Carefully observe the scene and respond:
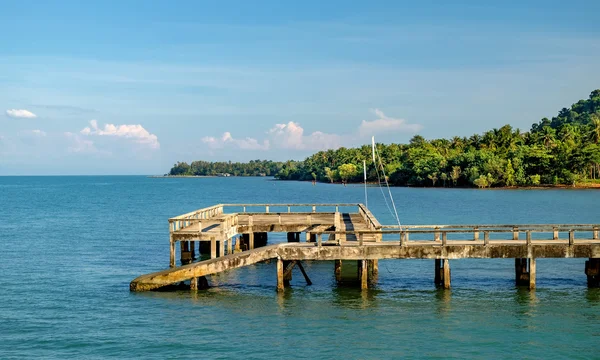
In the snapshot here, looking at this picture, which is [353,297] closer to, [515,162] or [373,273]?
[373,273]

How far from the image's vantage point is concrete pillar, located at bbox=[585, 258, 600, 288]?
3109 centimetres

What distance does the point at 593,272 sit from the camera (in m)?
31.1

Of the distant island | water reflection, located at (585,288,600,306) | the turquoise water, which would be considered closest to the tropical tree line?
the distant island

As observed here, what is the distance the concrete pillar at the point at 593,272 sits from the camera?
3109 centimetres

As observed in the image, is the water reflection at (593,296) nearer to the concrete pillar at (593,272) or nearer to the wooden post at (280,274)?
the concrete pillar at (593,272)

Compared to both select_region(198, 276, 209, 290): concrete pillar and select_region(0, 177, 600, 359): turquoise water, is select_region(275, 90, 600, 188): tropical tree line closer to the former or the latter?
select_region(0, 177, 600, 359): turquoise water

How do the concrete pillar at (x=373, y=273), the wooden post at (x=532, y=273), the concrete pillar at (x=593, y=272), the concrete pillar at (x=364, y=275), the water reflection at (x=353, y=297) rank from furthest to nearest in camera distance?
the concrete pillar at (x=373, y=273) → the concrete pillar at (x=593, y=272) → the concrete pillar at (x=364, y=275) → the wooden post at (x=532, y=273) → the water reflection at (x=353, y=297)

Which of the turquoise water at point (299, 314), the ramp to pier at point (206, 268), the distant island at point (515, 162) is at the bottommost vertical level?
the turquoise water at point (299, 314)

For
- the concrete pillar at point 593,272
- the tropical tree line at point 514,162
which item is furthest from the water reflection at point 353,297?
the tropical tree line at point 514,162

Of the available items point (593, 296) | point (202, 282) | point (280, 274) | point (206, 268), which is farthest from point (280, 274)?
point (593, 296)

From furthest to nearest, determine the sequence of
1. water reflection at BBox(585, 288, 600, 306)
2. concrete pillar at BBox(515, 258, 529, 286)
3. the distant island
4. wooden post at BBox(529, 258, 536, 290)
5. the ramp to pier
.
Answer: the distant island, concrete pillar at BBox(515, 258, 529, 286), wooden post at BBox(529, 258, 536, 290), the ramp to pier, water reflection at BBox(585, 288, 600, 306)

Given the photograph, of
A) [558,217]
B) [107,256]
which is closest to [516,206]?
[558,217]

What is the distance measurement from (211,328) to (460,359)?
866 cm

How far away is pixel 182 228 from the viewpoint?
3662 cm
